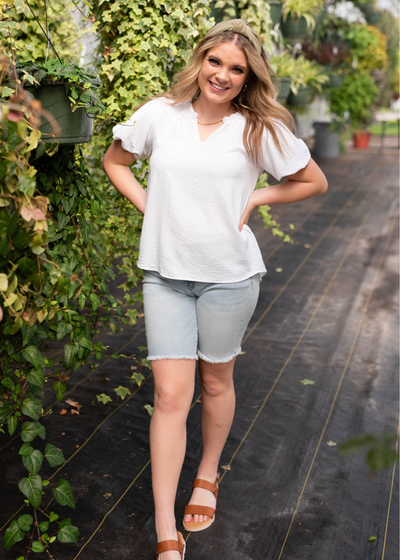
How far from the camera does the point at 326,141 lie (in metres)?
9.17

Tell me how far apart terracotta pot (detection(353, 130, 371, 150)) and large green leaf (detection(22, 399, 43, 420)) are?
9.79 metres

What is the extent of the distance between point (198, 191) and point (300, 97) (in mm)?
5478

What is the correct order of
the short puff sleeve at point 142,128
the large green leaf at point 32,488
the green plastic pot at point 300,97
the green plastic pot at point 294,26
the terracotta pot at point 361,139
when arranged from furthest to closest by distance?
the terracotta pot at point 361,139 → the green plastic pot at point 300,97 → the green plastic pot at point 294,26 → the short puff sleeve at point 142,128 → the large green leaf at point 32,488

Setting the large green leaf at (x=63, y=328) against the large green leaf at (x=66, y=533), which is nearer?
the large green leaf at (x=66, y=533)

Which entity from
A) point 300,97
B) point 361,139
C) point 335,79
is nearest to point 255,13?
point 300,97

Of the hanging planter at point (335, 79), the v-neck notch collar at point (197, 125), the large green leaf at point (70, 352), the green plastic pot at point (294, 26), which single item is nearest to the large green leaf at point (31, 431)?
the large green leaf at point (70, 352)

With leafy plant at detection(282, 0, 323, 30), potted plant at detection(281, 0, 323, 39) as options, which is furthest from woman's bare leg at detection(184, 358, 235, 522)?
potted plant at detection(281, 0, 323, 39)

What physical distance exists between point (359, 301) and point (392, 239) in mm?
1563

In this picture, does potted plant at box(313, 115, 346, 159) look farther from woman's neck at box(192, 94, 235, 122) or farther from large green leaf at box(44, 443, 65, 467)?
large green leaf at box(44, 443, 65, 467)

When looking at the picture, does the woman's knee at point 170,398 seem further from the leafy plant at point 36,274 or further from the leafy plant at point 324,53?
the leafy plant at point 324,53

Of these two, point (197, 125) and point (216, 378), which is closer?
point (197, 125)

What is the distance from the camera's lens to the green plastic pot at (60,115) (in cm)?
153

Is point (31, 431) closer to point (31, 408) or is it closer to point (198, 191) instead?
point (31, 408)

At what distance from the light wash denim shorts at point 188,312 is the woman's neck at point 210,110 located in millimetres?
450
